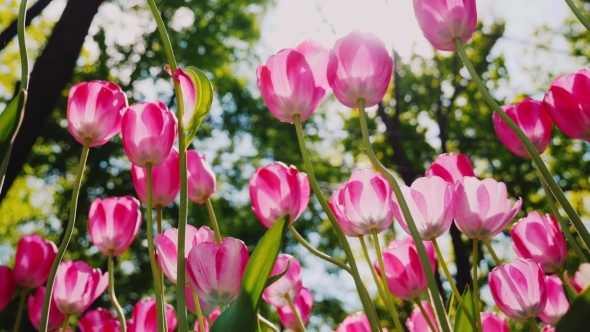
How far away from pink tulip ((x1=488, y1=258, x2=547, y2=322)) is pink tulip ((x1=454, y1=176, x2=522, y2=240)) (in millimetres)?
48

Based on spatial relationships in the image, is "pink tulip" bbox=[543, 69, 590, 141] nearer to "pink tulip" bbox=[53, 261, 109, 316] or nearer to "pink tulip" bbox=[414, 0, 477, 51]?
"pink tulip" bbox=[414, 0, 477, 51]

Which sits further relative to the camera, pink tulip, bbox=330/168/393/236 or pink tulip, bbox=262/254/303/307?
pink tulip, bbox=262/254/303/307

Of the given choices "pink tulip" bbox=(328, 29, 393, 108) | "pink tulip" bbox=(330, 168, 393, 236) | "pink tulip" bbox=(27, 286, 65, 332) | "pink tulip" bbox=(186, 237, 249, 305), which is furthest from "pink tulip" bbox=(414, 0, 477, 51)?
"pink tulip" bbox=(27, 286, 65, 332)

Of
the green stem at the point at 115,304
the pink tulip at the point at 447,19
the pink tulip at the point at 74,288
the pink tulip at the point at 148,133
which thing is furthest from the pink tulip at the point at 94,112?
the pink tulip at the point at 447,19

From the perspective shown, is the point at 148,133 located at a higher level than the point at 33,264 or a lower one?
higher

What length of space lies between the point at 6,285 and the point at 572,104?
81cm

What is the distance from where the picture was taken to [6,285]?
849mm

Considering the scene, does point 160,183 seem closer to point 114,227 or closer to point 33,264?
point 114,227

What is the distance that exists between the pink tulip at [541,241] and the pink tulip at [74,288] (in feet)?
1.90

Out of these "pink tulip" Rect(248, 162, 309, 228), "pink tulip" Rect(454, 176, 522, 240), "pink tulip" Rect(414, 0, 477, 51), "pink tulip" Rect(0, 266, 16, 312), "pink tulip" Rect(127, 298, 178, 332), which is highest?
"pink tulip" Rect(414, 0, 477, 51)

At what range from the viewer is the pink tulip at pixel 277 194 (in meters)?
0.62

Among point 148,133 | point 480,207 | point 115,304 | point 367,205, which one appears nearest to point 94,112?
point 148,133

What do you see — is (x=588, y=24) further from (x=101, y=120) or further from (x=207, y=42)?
(x=207, y=42)

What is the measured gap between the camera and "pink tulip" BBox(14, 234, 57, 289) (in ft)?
2.85
